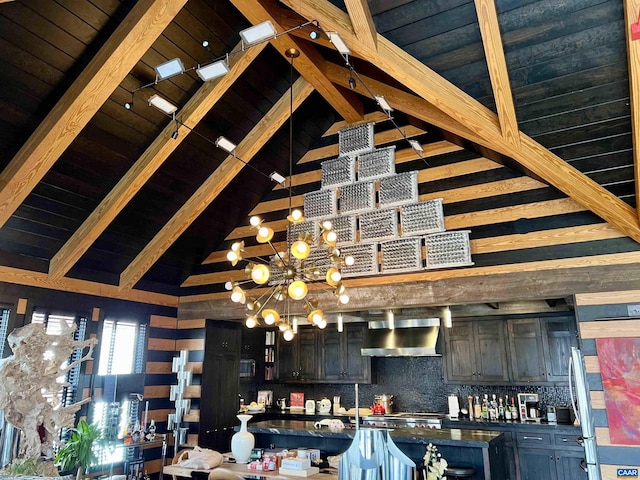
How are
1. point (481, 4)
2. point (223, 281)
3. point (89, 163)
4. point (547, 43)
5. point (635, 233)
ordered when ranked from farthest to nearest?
point (223, 281) → point (89, 163) → point (635, 233) → point (547, 43) → point (481, 4)

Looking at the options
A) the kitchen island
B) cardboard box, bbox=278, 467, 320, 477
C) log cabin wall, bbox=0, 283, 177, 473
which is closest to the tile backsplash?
log cabin wall, bbox=0, 283, 177, 473

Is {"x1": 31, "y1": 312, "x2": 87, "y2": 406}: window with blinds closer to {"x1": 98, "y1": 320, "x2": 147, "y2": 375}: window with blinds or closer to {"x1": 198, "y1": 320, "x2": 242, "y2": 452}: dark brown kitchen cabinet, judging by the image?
{"x1": 98, "y1": 320, "x2": 147, "y2": 375}: window with blinds

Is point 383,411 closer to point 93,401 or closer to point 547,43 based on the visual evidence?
point 93,401

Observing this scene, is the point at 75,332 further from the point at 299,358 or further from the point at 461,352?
the point at 461,352

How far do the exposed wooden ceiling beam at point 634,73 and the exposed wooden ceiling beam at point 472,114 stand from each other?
0.54 metres

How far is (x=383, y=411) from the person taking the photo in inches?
298

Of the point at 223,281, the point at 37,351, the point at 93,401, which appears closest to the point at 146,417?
the point at 93,401

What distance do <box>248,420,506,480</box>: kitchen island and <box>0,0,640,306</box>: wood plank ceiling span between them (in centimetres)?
166

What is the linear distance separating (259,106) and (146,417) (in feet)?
14.6

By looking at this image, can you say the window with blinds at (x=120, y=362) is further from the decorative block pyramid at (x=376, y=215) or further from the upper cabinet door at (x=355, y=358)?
the upper cabinet door at (x=355, y=358)

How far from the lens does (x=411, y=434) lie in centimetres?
476

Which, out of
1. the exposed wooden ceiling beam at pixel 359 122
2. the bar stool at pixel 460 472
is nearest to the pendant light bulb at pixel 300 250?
the bar stool at pixel 460 472

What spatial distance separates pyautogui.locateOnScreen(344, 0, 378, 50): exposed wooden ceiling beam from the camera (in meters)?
3.70

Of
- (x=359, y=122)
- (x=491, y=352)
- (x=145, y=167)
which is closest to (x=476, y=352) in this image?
(x=491, y=352)
